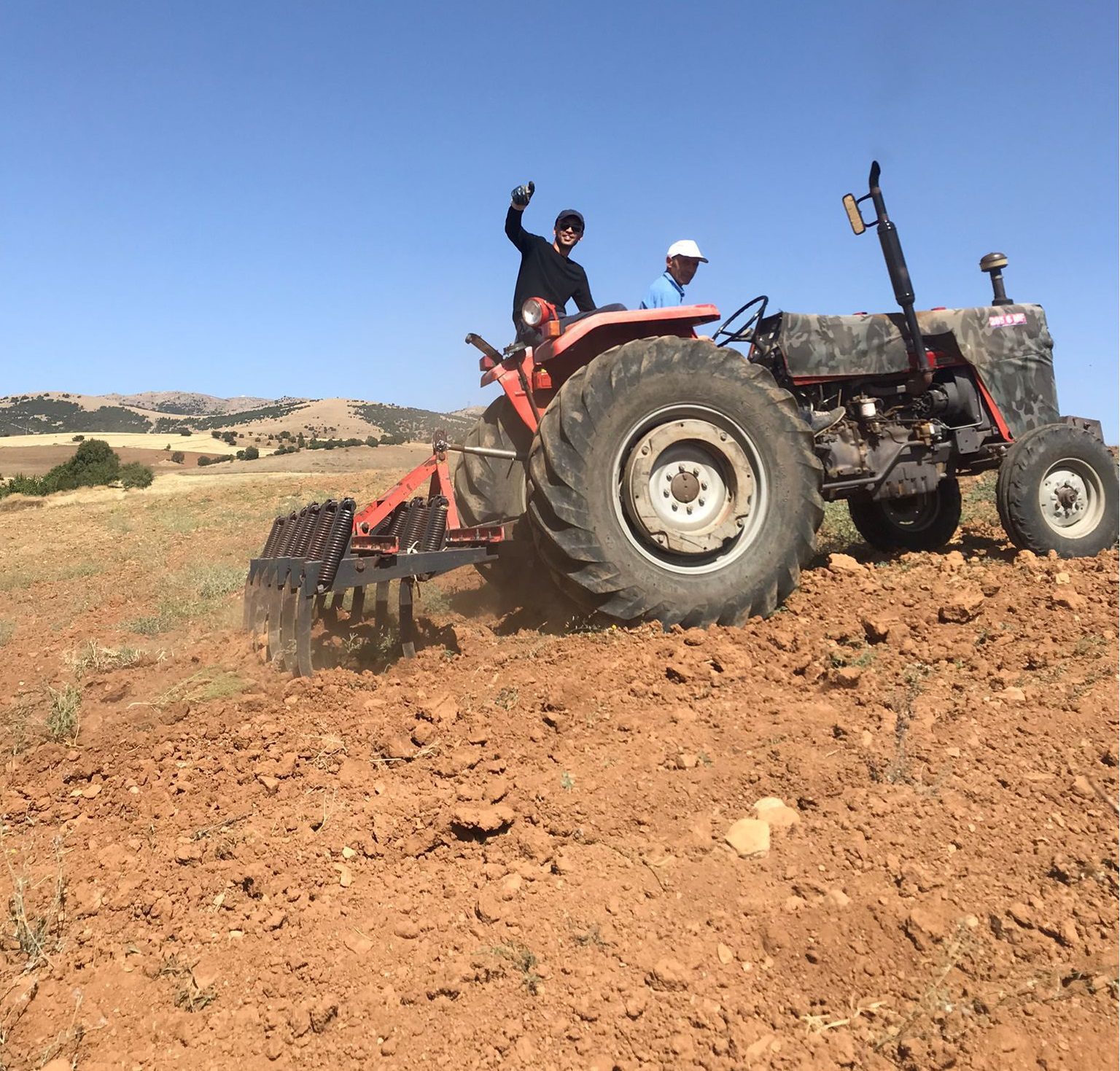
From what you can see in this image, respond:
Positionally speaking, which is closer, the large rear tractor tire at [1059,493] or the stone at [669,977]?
the stone at [669,977]

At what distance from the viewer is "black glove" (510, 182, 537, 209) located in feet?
14.6

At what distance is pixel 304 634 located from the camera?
3.66m

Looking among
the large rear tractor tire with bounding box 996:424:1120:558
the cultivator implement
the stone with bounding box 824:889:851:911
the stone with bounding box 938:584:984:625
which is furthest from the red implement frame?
the large rear tractor tire with bounding box 996:424:1120:558

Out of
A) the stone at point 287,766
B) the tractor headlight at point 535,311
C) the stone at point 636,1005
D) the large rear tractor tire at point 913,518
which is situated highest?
the tractor headlight at point 535,311

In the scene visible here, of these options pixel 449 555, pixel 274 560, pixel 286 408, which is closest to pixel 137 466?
pixel 274 560

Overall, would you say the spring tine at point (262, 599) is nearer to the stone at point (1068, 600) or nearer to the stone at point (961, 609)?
the stone at point (961, 609)

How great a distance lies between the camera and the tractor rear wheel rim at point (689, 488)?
12.4 ft

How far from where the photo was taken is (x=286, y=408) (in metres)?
83.1

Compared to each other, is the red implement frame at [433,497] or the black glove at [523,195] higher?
the black glove at [523,195]

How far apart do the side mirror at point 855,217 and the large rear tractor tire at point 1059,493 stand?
156 centimetres

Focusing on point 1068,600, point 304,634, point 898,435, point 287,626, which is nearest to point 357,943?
point 304,634

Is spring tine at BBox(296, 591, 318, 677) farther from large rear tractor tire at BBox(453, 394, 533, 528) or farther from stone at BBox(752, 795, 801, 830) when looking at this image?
stone at BBox(752, 795, 801, 830)

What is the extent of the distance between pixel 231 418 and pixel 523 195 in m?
79.5

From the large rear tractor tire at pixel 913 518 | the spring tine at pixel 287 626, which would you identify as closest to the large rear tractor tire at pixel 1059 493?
the large rear tractor tire at pixel 913 518
